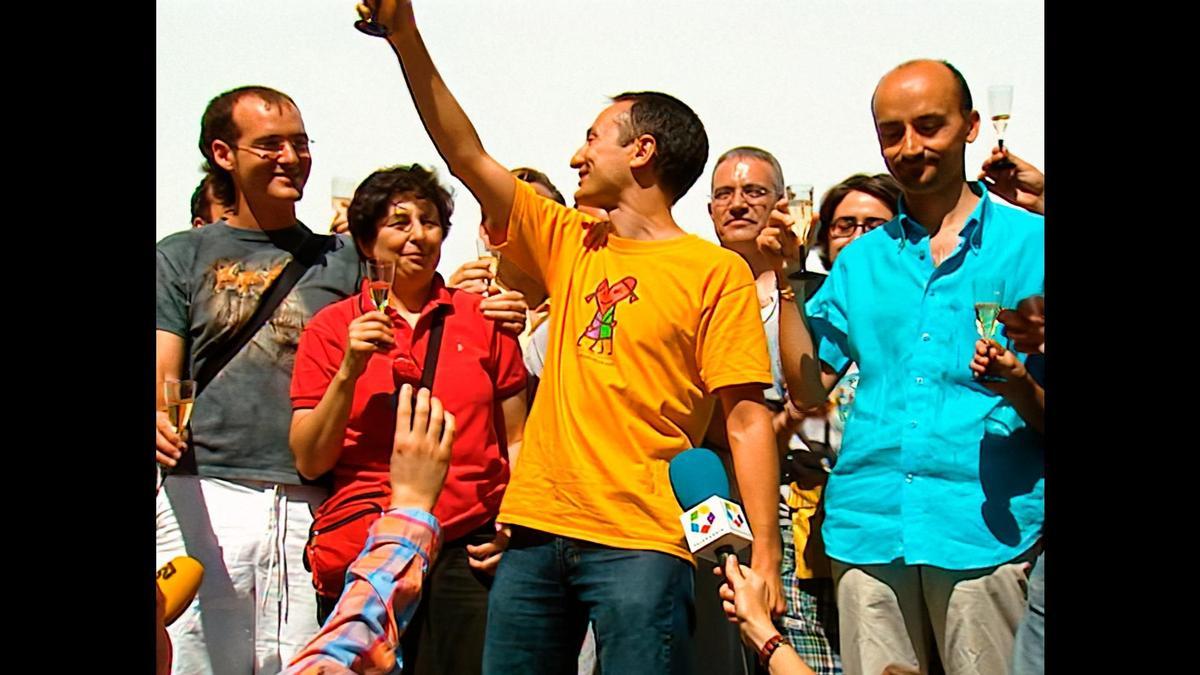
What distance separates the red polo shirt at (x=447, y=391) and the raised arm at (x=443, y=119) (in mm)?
425

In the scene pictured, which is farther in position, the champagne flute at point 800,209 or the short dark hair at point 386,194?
the short dark hair at point 386,194

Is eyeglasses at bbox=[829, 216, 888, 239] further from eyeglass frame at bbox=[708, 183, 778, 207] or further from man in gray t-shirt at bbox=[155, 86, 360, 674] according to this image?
man in gray t-shirt at bbox=[155, 86, 360, 674]

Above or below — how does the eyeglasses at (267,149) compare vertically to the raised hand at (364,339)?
above

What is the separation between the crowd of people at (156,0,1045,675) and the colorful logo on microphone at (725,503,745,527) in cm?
26

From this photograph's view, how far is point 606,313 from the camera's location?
411 centimetres

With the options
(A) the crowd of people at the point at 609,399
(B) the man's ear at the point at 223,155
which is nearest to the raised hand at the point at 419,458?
(A) the crowd of people at the point at 609,399

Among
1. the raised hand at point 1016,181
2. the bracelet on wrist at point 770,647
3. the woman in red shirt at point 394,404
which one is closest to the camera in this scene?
the bracelet on wrist at point 770,647

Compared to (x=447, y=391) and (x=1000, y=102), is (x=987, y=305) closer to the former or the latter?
(x=1000, y=102)

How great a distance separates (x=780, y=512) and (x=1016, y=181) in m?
1.27

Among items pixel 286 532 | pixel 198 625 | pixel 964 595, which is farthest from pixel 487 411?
pixel 964 595

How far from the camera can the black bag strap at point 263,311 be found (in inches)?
177

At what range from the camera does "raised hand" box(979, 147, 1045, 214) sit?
14.2 ft

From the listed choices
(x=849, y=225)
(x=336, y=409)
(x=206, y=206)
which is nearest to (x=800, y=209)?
(x=849, y=225)

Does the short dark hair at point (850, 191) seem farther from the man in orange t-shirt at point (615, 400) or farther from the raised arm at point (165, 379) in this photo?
the raised arm at point (165, 379)
